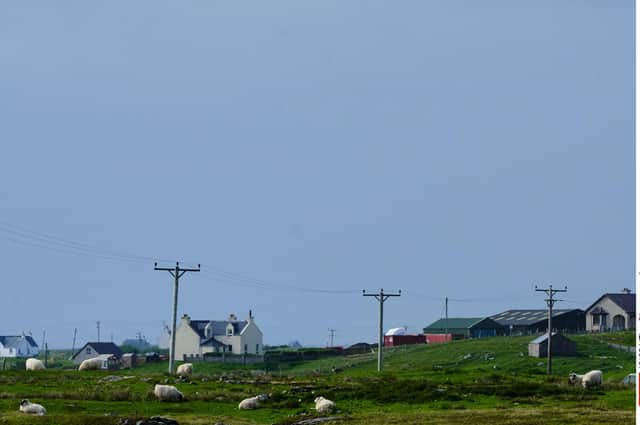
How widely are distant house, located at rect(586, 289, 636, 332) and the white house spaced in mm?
52244

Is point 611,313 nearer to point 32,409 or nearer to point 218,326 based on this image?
point 218,326

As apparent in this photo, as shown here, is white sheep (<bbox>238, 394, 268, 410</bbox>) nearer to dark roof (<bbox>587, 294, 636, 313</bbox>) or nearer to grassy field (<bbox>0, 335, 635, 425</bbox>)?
grassy field (<bbox>0, 335, 635, 425</bbox>)

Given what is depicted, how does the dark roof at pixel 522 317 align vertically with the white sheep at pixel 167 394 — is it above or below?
above

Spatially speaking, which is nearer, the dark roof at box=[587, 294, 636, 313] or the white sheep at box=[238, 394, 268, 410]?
the white sheep at box=[238, 394, 268, 410]

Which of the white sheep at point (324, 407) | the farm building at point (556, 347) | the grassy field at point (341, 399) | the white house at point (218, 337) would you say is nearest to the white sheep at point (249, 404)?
the grassy field at point (341, 399)

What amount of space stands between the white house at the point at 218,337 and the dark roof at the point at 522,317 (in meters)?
40.6

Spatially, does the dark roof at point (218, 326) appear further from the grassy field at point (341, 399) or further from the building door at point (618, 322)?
the grassy field at point (341, 399)

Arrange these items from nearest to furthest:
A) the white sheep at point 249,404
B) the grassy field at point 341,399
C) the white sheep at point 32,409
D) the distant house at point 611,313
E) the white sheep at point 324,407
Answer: the grassy field at point 341,399, the white sheep at point 32,409, the white sheep at point 324,407, the white sheep at point 249,404, the distant house at point 611,313

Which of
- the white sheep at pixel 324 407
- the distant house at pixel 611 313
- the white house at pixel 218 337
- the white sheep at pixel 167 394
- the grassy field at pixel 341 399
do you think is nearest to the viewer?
the grassy field at pixel 341 399

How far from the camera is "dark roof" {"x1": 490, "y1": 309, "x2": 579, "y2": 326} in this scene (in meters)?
186

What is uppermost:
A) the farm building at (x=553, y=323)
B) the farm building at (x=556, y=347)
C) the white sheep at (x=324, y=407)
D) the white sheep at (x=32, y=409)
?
the farm building at (x=553, y=323)

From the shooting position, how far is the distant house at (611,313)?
568 ft

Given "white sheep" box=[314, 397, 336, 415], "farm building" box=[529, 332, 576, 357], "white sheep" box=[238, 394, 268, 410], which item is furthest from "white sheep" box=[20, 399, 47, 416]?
"farm building" box=[529, 332, 576, 357]

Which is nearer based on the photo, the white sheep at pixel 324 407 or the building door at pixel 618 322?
the white sheep at pixel 324 407
